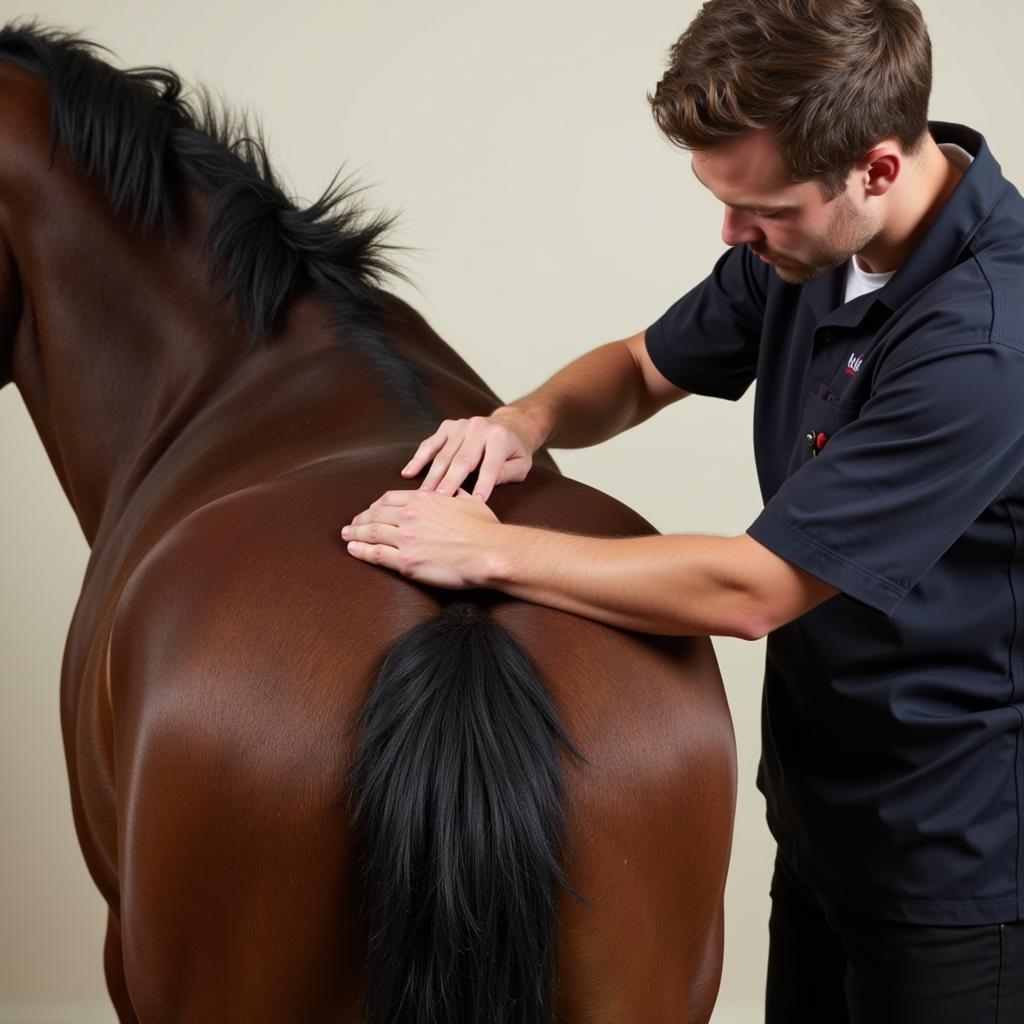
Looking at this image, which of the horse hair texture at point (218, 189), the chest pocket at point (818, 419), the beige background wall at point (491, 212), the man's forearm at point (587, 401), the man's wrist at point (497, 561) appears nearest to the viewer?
the man's wrist at point (497, 561)

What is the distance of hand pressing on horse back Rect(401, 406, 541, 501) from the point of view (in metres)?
1.08

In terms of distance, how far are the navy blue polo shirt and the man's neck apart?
1.2 inches

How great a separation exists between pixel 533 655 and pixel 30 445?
7.02 ft

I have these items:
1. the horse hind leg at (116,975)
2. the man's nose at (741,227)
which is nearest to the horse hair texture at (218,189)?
the man's nose at (741,227)

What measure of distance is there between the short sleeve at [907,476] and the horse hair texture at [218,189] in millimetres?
609

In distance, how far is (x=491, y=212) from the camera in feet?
8.93

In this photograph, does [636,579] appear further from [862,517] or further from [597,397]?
[597,397]

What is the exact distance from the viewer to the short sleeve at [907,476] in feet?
3.29

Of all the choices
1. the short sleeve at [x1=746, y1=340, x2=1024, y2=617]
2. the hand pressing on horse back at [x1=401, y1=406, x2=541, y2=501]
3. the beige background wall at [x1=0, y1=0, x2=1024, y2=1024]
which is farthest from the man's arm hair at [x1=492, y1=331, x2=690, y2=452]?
the beige background wall at [x1=0, y1=0, x2=1024, y2=1024]

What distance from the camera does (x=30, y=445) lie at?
277 centimetres

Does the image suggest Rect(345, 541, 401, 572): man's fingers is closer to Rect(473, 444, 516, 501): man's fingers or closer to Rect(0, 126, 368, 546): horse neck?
Rect(473, 444, 516, 501): man's fingers

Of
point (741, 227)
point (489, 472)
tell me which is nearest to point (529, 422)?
point (489, 472)

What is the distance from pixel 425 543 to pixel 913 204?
0.55 m

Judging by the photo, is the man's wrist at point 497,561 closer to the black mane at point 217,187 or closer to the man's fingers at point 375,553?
the man's fingers at point 375,553
